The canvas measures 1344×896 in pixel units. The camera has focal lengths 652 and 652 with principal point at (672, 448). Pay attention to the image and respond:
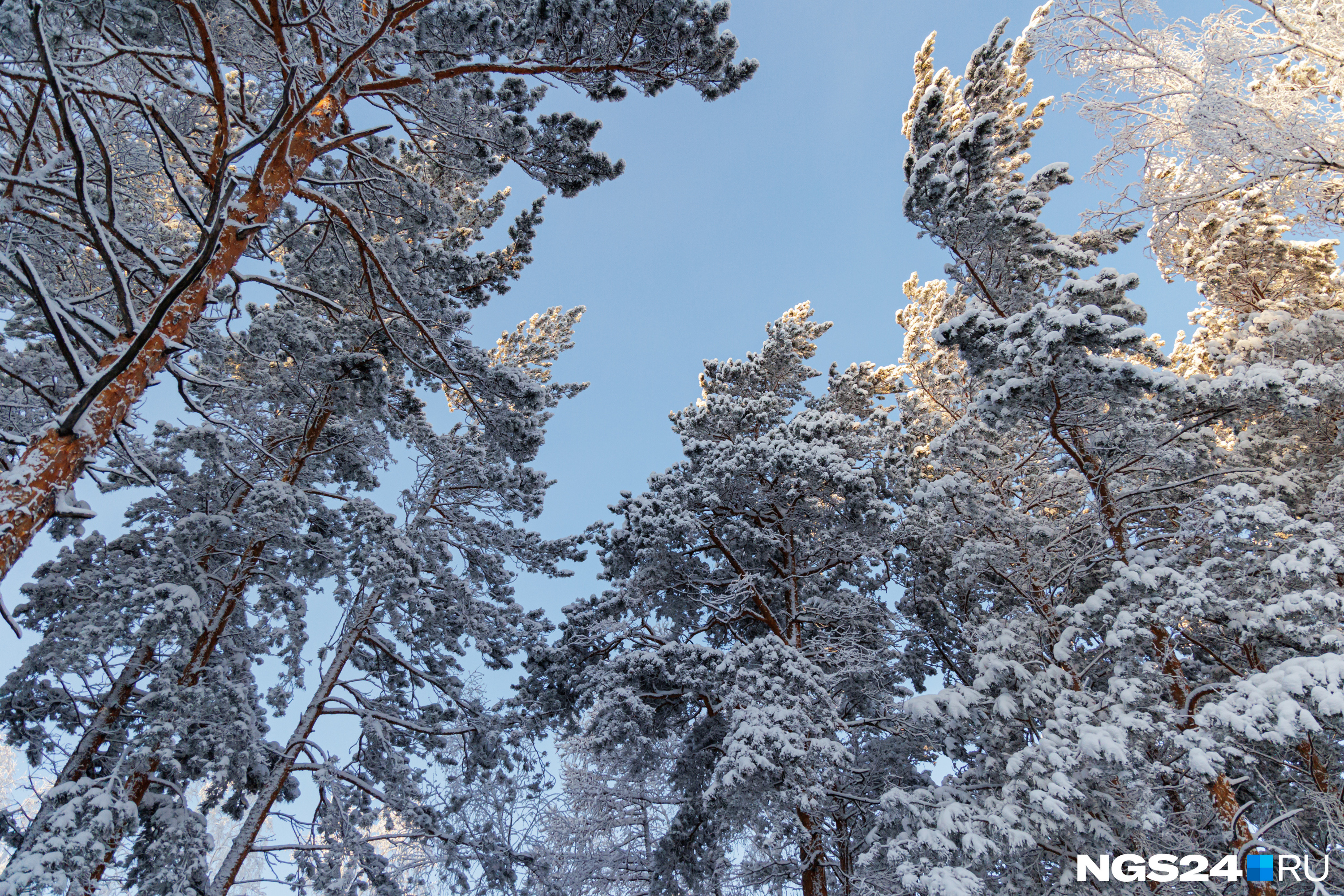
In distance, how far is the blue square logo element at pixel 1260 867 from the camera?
620 centimetres

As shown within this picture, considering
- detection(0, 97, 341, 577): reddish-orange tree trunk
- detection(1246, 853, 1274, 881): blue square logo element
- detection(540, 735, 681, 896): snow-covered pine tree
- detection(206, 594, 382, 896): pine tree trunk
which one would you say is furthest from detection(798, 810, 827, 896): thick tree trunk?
detection(0, 97, 341, 577): reddish-orange tree trunk

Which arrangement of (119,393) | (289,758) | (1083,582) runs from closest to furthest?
(119,393) < (289,758) < (1083,582)

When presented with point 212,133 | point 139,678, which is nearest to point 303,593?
point 139,678

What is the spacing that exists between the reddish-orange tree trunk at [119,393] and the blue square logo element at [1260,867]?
9987mm

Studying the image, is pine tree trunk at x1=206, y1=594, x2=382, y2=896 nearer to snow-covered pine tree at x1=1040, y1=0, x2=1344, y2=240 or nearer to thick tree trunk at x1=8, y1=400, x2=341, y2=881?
thick tree trunk at x1=8, y1=400, x2=341, y2=881

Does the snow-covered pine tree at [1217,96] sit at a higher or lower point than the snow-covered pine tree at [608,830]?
higher

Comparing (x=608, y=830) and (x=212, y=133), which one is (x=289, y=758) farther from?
(x=212, y=133)

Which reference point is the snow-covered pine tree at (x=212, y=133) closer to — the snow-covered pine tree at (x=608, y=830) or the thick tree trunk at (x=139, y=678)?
the thick tree trunk at (x=139, y=678)

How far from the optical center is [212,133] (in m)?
8.92

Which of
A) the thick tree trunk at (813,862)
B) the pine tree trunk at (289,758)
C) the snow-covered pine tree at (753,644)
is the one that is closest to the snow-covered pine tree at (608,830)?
the snow-covered pine tree at (753,644)

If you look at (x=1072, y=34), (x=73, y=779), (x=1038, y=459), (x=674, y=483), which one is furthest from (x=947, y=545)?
(x=73, y=779)

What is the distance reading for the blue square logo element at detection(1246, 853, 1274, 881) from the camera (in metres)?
6.20

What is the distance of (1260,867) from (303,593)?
12.1 metres

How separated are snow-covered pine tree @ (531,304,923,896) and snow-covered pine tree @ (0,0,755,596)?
16.6ft
